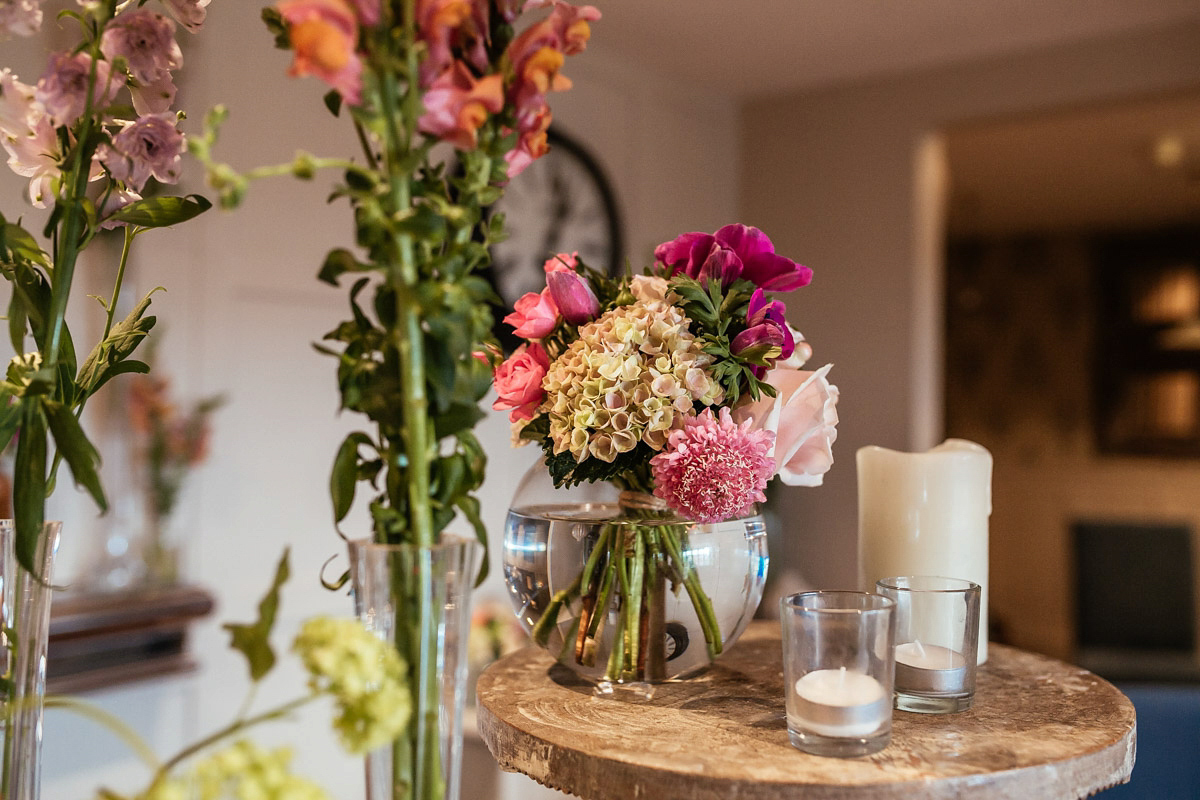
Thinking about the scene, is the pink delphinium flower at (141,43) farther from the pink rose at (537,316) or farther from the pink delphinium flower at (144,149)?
the pink rose at (537,316)

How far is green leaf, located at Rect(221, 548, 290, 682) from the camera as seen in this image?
43 cm

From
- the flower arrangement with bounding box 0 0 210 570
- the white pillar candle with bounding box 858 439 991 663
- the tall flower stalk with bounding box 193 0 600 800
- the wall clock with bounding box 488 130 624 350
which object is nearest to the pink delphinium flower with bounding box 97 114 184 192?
the flower arrangement with bounding box 0 0 210 570

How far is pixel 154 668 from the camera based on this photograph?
1.98 m

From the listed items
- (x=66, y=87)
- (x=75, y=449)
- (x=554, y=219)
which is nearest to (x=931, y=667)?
(x=75, y=449)

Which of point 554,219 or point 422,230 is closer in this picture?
point 422,230

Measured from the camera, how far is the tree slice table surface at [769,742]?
1.90ft

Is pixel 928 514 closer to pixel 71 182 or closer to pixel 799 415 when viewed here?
pixel 799 415

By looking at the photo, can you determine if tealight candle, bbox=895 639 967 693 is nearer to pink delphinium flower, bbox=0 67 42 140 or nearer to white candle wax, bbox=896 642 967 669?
white candle wax, bbox=896 642 967 669

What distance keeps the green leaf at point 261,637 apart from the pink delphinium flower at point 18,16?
14.2 inches

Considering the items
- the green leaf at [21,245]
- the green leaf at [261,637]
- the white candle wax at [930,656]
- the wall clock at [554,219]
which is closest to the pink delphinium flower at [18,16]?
the green leaf at [21,245]

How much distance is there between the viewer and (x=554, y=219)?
3.10 meters

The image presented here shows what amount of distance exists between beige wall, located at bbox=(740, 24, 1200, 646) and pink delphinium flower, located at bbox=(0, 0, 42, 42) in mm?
3151

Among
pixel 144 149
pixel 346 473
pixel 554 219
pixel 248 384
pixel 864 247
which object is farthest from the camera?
pixel 864 247

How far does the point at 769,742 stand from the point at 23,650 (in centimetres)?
48
